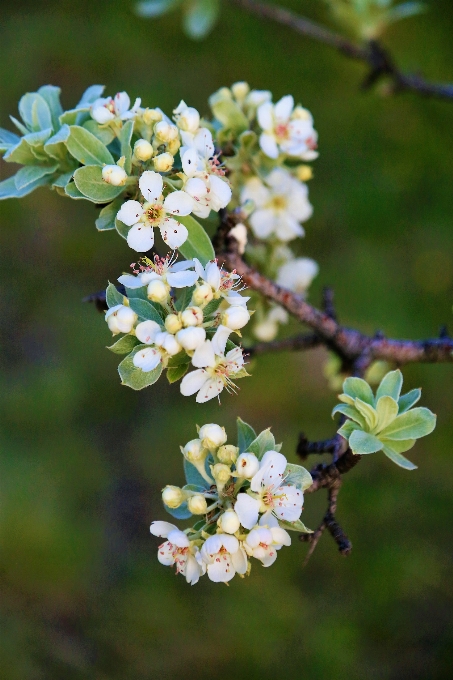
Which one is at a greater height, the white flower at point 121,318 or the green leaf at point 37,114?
the green leaf at point 37,114

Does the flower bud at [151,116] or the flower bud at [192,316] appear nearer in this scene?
the flower bud at [192,316]

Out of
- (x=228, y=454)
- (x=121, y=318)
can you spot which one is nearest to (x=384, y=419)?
(x=228, y=454)

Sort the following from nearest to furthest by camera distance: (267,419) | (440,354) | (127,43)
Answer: (440,354)
(267,419)
(127,43)

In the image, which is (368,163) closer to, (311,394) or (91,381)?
(311,394)

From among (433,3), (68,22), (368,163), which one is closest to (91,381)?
(368,163)

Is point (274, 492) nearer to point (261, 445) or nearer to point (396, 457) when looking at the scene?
point (261, 445)

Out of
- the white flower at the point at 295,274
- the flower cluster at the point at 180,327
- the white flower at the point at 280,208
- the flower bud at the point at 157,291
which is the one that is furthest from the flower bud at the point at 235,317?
the white flower at the point at 295,274

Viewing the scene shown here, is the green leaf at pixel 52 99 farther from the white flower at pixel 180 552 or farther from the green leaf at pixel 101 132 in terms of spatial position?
the white flower at pixel 180 552
